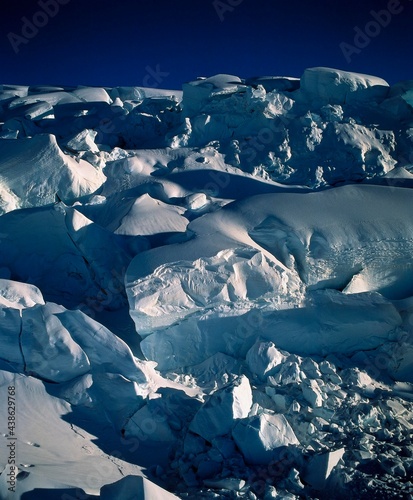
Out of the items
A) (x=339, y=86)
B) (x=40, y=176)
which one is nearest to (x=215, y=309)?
(x=40, y=176)

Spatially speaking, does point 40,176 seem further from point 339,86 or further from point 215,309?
point 339,86

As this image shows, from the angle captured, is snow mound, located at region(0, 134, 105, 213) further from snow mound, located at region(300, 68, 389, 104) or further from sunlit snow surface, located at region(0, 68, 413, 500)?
snow mound, located at region(300, 68, 389, 104)

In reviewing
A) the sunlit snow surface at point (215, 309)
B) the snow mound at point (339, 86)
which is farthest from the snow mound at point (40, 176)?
the snow mound at point (339, 86)

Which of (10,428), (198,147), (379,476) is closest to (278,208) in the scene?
(198,147)

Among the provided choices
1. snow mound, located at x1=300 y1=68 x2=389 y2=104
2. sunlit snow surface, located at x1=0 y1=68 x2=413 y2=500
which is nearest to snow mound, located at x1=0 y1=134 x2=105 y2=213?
sunlit snow surface, located at x1=0 y1=68 x2=413 y2=500

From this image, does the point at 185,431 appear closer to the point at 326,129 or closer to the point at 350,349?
the point at 350,349

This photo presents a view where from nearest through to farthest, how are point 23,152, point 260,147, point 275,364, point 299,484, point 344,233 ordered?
point 299,484 → point 275,364 → point 344,233 → point 23,152 → point 260,147

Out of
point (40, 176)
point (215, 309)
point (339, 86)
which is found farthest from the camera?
point (339, 86)

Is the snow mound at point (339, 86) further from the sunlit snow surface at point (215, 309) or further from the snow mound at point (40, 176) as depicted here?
the snow mound at point (40, 176)
